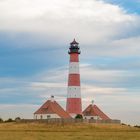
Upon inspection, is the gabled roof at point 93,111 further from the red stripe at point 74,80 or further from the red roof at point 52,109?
the red stripe at point 74,80

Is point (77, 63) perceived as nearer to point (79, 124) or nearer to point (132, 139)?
point (79, 124)

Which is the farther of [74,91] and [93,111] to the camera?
[93,111]

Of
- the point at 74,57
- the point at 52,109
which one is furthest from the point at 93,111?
the point at 74,57

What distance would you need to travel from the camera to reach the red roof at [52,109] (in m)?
101

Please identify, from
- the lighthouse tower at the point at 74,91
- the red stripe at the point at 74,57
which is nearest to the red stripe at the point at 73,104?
the lighthouse tower at the point at 74,91

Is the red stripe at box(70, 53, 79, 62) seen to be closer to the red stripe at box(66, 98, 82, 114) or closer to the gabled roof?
the red stripe at box(66, 98, 82, 114)

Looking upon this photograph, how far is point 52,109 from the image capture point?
102 metres

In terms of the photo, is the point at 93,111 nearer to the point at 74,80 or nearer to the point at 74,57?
the point at 74,80

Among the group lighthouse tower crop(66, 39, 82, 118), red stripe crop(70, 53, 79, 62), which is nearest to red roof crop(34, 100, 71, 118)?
lighthouse tower crop(66, 39, 82, 118)

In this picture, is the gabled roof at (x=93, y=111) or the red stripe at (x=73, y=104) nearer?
the red stripe at (x=73, y=104)

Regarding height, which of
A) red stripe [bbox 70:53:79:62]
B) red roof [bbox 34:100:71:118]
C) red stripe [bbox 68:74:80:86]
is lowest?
red roof [bbox 34:100:71:118]

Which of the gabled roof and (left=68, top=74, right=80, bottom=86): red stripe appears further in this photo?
the gabled roof

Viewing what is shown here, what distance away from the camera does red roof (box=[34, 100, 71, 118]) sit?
101 meters

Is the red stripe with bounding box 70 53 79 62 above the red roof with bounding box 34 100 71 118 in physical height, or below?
above
